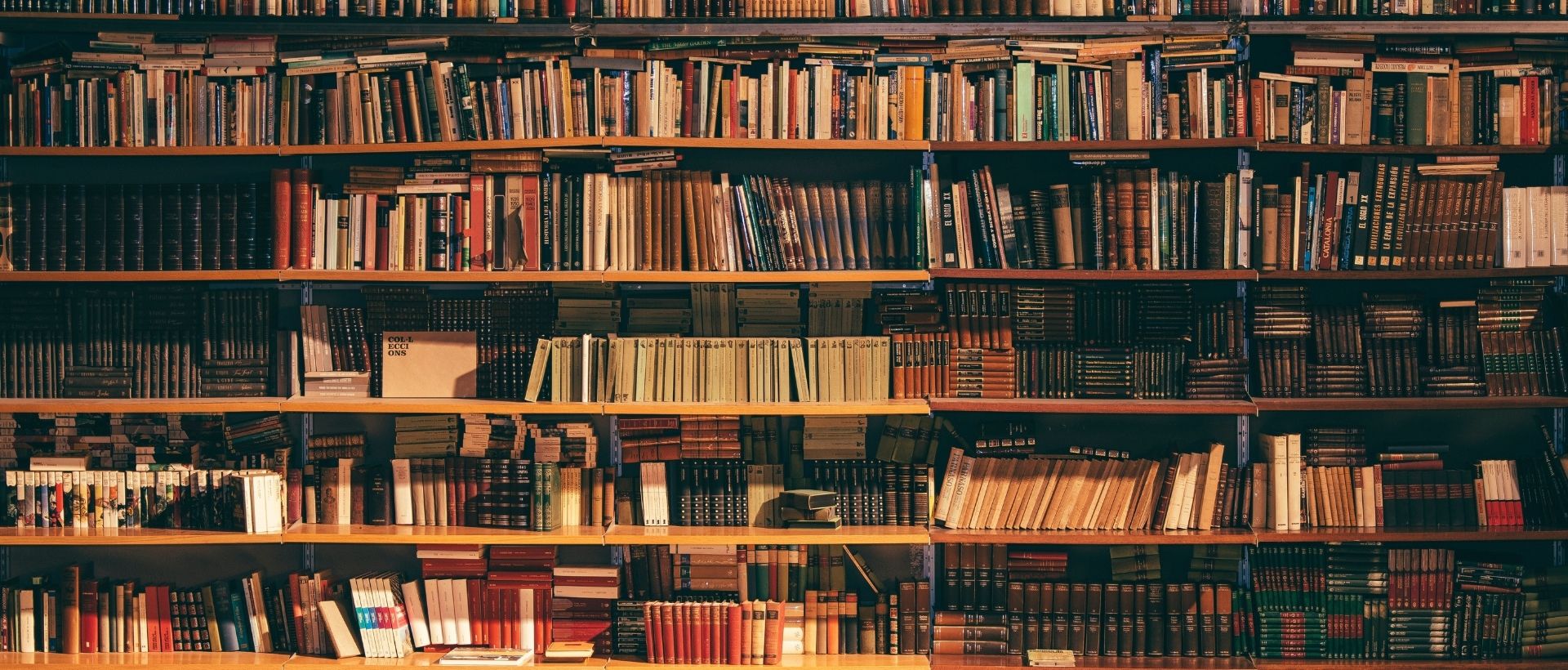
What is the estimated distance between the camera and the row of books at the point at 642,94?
4375 mm

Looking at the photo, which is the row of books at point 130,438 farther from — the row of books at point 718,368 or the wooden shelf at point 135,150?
the row of books at point 718,368

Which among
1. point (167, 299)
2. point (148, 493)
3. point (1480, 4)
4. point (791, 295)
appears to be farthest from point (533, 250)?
point (1480, 4)

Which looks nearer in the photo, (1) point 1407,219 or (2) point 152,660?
(1) point 1407,219

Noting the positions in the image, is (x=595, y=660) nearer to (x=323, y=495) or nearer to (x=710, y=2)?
(x=323, y=495)

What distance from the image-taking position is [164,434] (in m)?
4.54

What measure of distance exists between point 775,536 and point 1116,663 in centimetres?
125

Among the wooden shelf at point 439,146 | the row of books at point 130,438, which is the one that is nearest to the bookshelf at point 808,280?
the wooden shelf at point 439,146

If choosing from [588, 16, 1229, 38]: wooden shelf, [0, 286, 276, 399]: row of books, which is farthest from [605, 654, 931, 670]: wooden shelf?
[588, 16, 1229, 38]: wooden shelf

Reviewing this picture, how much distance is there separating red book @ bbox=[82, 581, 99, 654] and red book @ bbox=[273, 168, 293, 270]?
131 centimetres

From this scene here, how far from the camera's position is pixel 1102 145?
4277 mm

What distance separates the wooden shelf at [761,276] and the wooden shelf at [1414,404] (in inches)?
51.4

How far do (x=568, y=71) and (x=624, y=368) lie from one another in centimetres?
104

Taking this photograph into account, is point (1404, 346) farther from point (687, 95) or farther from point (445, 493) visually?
point (445, 493)

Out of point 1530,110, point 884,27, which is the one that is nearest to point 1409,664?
point 1530,110
